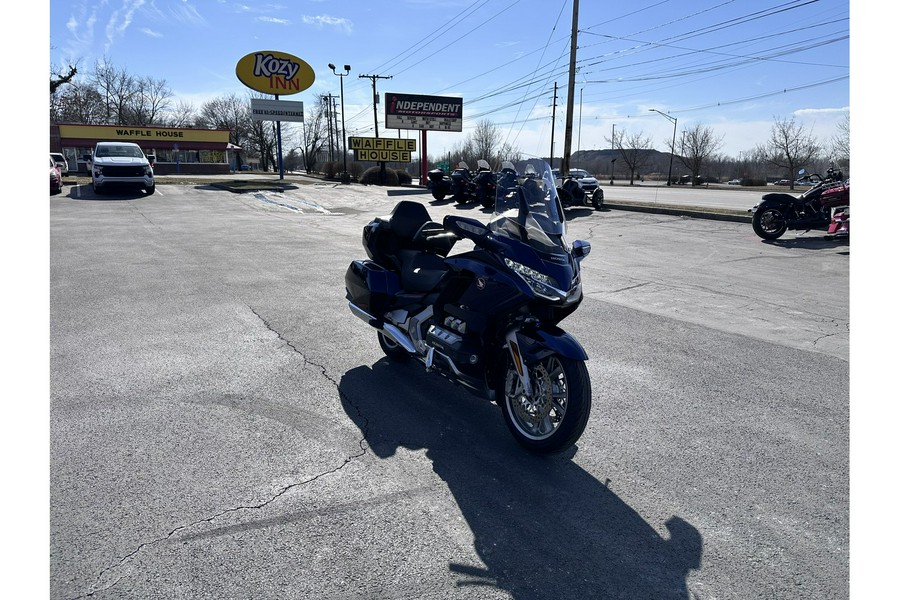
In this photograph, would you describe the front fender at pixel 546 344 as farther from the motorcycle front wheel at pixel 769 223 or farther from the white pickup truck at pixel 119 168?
the white pickup truck at pixel 119 168

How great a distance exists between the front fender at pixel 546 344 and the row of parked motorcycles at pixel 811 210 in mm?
11683

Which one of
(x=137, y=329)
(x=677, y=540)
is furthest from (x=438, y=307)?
(x=137, y=329)

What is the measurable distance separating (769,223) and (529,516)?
12.9 metres

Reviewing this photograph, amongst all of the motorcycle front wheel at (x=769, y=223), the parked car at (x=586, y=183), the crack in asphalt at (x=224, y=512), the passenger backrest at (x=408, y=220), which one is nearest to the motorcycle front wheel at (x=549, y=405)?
the crack in asphalt at (x=224, y=512)

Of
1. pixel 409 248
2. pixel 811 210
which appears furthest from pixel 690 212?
pixel 409 248

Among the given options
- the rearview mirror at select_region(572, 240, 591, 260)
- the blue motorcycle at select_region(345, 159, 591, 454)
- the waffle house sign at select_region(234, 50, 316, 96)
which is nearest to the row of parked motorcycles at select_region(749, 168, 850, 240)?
the rearview mirror at select_region(572, 240, 591, 260)

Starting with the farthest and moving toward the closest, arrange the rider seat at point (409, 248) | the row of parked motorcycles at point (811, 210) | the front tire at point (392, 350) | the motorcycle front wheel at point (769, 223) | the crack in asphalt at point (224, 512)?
the motorcycle front wheel at point (769, 223)
the row of parked motorcycles at point (811, 210)
the front tire at point (392, 350)
the rider seat at point (409, 248)
the crack in asphalt at point (224, 512)

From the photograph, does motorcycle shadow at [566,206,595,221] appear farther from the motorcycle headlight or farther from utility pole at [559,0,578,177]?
the motorcycle headlight

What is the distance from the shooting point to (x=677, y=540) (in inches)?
110

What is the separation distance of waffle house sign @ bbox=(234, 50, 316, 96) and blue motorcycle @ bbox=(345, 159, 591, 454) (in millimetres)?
35933

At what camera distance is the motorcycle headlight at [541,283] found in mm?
3441

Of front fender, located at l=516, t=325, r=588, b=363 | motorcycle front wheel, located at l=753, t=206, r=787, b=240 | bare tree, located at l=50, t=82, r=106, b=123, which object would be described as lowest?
front fender, located at l=516, t=325, r=588, b=363

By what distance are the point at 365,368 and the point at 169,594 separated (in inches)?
111

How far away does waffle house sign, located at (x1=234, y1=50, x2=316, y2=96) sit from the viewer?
34969mm
